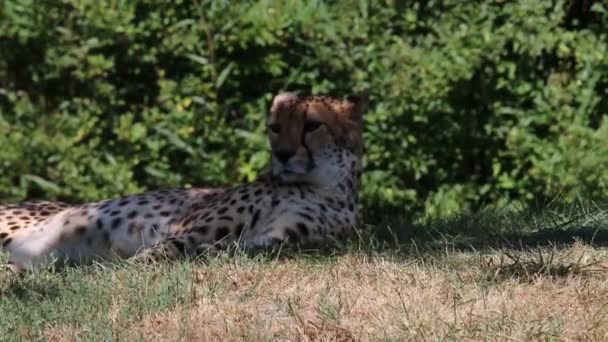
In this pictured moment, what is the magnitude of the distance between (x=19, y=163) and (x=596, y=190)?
3387mm

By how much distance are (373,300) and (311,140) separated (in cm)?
221

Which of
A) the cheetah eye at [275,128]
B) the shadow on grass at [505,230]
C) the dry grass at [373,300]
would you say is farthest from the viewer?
the cheetah eye at [275,128]

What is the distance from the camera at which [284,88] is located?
8.98 m

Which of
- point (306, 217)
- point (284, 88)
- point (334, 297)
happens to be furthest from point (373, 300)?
point (284, 88)

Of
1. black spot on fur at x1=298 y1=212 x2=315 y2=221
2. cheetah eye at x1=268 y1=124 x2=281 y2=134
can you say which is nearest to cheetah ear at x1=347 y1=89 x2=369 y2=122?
cheetah eye at x1=268 y1=124 x2=281 y2=134

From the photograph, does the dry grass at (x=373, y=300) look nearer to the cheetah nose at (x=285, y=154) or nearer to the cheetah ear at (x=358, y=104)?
the cheetah nose at (x=285, y=154)

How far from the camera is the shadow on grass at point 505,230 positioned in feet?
18.5

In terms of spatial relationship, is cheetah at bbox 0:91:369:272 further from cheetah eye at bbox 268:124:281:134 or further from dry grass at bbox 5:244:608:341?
dry grass at bbox 5:244:608:341

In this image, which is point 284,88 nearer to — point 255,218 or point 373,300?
point 255,218

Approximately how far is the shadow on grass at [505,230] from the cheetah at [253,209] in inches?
10.6

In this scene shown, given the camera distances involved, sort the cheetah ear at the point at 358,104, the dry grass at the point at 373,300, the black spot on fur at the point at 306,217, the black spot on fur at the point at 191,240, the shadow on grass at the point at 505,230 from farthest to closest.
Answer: the cheetah ear at the point at 358,104, the black spot on fur at the point at 306,217, the black spot on fur at the point at 191,240, the shadow on grass at the point at 505,230, the dry grass at the point at 373,300

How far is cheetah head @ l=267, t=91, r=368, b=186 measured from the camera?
6.58 meters

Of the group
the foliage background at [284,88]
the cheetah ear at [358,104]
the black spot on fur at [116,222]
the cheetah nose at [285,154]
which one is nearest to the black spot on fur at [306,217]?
the cheetah nose at [285,154]

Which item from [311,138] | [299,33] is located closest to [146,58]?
[299,33]
